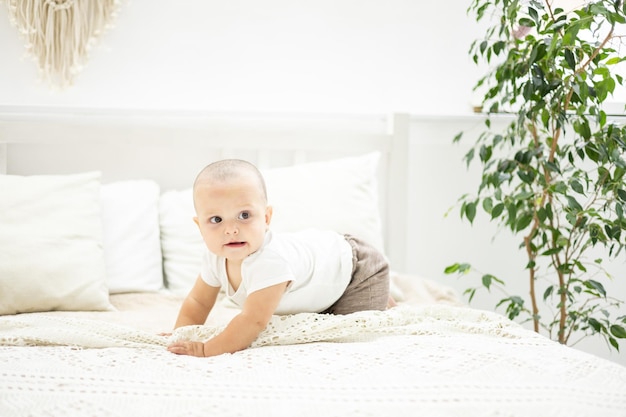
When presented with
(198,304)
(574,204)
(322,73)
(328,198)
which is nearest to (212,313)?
(198,304)

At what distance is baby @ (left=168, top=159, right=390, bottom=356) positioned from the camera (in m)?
1.31

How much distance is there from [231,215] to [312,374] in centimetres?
37

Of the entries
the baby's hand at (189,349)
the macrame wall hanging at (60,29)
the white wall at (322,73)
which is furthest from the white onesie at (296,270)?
the macrame wall hanging at (60,29)

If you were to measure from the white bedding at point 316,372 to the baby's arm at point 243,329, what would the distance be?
0.03 meters

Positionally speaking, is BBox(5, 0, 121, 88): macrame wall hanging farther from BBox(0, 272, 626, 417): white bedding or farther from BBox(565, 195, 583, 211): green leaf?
BBox(565, 195, 583, 211): green leaf

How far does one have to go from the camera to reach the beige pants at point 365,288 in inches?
59.9

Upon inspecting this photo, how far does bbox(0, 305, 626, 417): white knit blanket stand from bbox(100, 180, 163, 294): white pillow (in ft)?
1.78

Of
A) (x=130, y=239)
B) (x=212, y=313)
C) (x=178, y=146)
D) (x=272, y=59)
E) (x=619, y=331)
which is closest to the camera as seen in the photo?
(x=212, y=313)

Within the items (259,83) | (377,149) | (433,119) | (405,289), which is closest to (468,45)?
(433,119)

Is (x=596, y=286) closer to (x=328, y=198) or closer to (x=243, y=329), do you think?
(x=328, y=198)

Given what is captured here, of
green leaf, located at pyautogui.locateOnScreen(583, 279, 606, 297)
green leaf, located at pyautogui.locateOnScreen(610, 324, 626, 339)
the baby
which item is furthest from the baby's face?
green leaf, located at pyautogui.locateOnScreen(610, 324, 626, 339)

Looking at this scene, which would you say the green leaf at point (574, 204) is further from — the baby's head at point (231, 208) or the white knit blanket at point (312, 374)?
the baby's head at point (231, 208)

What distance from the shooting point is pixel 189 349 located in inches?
49.8

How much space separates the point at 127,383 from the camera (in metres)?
1.05
